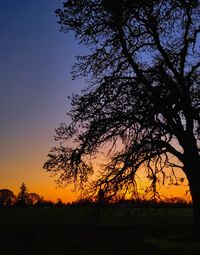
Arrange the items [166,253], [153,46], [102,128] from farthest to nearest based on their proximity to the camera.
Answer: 1. [153,46]
2. [102,128]
3. [166,253]

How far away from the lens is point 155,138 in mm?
19844

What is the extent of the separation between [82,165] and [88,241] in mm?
3477

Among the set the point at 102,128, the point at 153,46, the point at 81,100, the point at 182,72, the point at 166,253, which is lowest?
the point at 166,253

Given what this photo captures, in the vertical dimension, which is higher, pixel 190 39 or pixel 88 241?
pixel 190 39

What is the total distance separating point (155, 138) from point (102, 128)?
223cm

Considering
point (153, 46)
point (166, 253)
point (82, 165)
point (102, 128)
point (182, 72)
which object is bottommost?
point (166, 253)

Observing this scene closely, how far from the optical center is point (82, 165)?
66.1ft

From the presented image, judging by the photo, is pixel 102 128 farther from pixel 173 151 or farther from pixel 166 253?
pixel 166 253

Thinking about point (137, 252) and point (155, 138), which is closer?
point (137, 252)

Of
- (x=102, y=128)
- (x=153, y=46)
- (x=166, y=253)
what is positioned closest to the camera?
(x=166, y=253)

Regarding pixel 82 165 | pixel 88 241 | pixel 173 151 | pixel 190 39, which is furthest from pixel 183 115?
pixel 88 241

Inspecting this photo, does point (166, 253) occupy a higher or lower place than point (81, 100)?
lower

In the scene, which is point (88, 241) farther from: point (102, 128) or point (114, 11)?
point (114, 11)

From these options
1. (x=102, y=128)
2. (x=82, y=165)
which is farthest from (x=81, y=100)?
(x=82, y=165)
